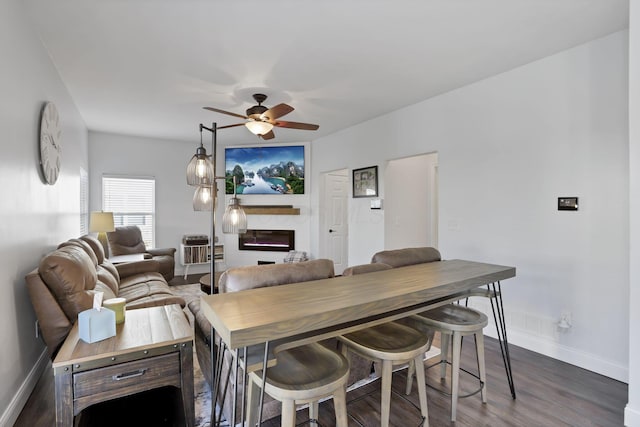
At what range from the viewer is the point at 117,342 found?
162 cm

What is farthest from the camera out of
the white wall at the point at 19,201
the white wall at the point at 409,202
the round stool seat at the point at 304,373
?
the white wall at the point at 409,202

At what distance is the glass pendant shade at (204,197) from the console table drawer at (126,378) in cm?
106

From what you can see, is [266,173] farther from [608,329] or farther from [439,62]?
[608,329]

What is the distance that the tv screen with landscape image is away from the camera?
6.46 metres

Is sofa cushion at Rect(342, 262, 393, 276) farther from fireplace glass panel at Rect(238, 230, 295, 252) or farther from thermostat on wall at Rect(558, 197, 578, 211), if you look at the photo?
fireplace glass panel at Rect(238, 230, 295, 252)

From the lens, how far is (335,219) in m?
6.41

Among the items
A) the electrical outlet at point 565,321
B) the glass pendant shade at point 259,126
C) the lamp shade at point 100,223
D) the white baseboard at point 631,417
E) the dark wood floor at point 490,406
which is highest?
the glass pendant shade at point 259,126

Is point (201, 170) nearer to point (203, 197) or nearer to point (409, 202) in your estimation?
point (203, 197)

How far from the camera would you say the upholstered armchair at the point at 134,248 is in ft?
17.0

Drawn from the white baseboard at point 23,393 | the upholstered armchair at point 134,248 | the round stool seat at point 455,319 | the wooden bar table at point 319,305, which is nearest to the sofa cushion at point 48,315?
the white baseboard at point 23,393

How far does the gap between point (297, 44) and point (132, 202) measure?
16.0 feet

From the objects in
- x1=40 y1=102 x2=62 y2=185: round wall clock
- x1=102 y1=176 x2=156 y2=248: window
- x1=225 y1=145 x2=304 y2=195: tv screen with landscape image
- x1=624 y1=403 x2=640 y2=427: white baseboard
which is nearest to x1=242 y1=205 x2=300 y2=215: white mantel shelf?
x1=225 y1=145 x2=304 y2=195: tv screen with landscape image

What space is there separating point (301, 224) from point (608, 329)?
488 cm

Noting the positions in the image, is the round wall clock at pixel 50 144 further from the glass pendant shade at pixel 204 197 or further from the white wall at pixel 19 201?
the glass pendant shade at pixel 204 197
